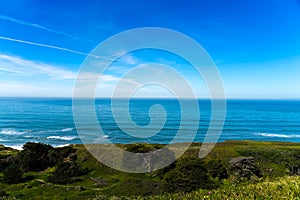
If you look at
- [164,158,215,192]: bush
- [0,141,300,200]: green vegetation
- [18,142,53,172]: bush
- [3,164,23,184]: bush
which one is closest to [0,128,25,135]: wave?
[0,141,300,200]: green vegetation

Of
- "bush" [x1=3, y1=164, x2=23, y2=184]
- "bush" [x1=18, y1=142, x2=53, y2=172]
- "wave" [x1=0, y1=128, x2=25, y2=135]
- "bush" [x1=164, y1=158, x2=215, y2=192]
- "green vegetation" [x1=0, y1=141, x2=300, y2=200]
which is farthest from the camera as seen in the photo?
"wave" [x1=0, y1=128, x2=25, y2=135]

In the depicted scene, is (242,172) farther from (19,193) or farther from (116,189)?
(19,193)

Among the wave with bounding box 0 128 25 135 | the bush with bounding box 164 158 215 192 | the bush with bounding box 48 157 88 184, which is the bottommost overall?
the wave with bounding box 0 128 25 135

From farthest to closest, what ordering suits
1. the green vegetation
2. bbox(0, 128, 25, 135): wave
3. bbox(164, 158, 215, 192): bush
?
bbox(0, 128, 25, 135): wave, the green vegetation, bbox(164, 158, 215, 192): bush

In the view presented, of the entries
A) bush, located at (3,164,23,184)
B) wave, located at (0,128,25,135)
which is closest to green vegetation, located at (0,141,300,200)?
bush, located at (3,164,23,184)

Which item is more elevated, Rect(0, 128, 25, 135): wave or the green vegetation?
the green vegetation

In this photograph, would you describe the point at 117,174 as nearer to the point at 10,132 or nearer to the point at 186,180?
the point at 186,180

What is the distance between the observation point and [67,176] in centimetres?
1627

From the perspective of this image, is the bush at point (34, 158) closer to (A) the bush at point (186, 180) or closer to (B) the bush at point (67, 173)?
(B) the bush at point (67, 173)

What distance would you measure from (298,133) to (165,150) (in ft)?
181

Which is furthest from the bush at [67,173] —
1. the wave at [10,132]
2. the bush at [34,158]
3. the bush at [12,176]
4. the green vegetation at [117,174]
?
the wave at [10,132]

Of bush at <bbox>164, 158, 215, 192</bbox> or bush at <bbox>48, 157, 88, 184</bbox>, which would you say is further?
bush at <bbox>48, 157, 88, 184</bbox>

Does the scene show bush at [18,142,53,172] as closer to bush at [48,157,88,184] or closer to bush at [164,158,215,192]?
bush at [48,157,88,184]

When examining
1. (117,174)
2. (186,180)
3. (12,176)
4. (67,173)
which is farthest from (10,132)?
(186,180)
